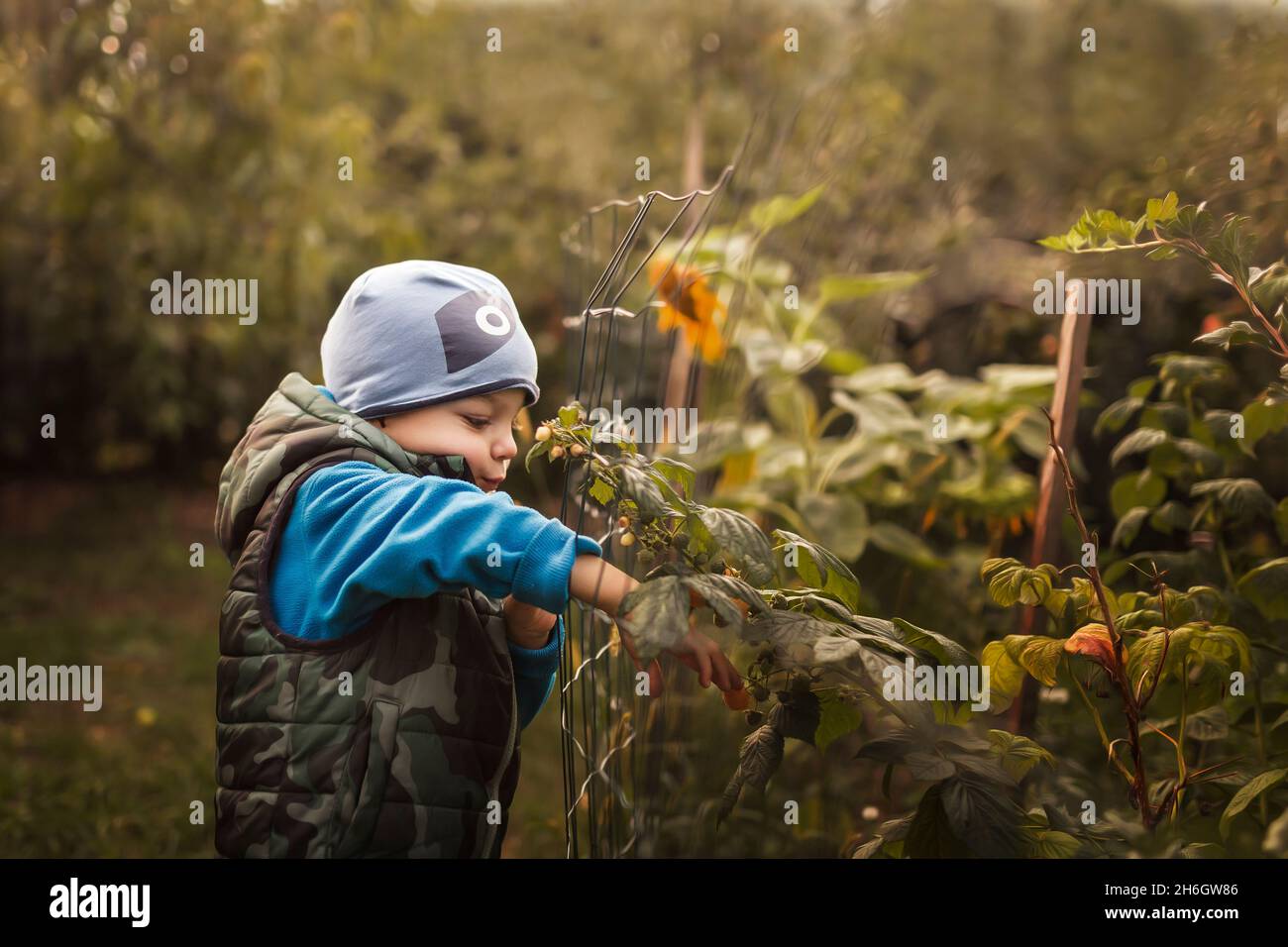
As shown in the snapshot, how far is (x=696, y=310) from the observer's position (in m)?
2.45

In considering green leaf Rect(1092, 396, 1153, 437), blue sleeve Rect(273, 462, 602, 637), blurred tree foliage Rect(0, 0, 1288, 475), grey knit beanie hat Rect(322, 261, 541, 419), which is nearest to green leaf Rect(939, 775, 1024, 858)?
blue sleeve Rect(273, 462, 602, 637)

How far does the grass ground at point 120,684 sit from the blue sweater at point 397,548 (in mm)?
756

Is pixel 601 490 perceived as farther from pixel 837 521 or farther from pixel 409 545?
pixel 837 521

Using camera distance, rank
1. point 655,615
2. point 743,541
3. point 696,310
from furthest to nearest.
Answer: point 696,310
point 743,541
point 655,615

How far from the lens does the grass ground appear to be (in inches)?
89.4

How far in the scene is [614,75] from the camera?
545 cm

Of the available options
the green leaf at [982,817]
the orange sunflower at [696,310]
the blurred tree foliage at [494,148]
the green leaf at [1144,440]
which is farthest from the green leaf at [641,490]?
the blurred tree foliage at [494,148]

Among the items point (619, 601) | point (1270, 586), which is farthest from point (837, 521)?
point (619, 601)

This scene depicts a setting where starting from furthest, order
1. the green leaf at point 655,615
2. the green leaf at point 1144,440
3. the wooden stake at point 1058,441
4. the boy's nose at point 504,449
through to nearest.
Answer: the wooden stake at point 1058,441, the green leaf at point 1144,440, the boy's nose at point 504,449, the green leaf at point 655,615

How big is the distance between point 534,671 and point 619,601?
36 centimetres

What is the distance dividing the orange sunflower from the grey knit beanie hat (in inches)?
30.2

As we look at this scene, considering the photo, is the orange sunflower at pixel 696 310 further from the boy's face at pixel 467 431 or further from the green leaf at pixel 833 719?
the green leaf at pixel 833 719

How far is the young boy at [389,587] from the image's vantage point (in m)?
1.23
